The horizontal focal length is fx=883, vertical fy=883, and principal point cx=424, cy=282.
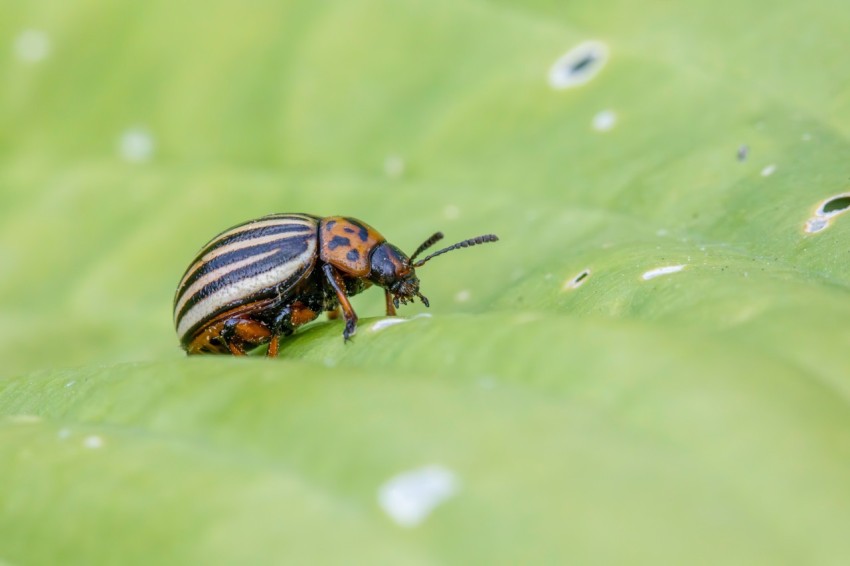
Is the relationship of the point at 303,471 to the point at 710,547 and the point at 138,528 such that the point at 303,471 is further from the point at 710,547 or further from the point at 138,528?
the point at 710,547

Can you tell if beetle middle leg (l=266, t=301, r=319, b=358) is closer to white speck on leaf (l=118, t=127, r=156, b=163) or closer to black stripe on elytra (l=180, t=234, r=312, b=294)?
black stripe on elytra (l=180, t=234, r=312, b=294)

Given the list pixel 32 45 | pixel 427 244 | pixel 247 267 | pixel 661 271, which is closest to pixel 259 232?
pixel 247 267

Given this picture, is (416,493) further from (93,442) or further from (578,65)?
(578,65)

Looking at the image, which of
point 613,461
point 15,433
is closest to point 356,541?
point 613,461

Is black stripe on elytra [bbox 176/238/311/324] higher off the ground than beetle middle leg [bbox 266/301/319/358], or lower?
higher

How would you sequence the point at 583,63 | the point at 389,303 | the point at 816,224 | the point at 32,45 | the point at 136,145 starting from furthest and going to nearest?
the point at 32,45
the point at 136,145
the point at 583,63
the point at 389,303
the point at 816,224

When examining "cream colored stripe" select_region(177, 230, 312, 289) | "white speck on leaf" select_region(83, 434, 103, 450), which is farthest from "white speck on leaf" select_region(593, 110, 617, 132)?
"white speck on leaf" select_region(83, 434, 103, 450)

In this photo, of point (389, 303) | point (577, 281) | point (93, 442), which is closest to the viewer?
point (93, 442)
